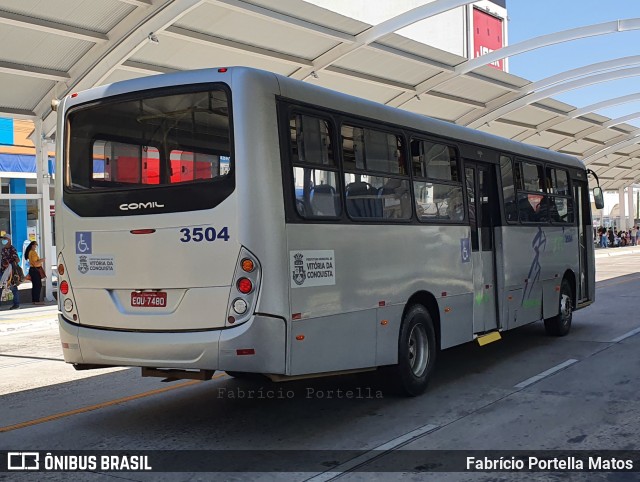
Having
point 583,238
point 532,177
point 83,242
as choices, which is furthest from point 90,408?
point 583,238

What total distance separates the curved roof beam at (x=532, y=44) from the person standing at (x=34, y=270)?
12452mm

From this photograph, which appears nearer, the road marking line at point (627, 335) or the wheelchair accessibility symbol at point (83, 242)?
the wheelchair accessibility symbol at point (83, 242)

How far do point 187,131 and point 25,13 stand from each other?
34.6 feet

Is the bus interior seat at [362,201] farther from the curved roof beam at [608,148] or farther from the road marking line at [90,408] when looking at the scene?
the curved roof beam at [608,148]

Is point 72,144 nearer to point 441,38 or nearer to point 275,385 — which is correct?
point 275,385

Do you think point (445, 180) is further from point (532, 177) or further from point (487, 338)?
point (532, 177)

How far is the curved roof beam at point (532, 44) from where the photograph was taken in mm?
22281

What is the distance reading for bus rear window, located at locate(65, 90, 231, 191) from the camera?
6.26 metres

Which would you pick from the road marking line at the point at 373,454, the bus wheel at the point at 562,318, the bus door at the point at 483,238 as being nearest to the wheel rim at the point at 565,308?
the bus wheel at the point at 562,318

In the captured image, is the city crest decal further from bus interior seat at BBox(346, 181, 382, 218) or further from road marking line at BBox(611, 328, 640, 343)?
road marking line at BBox(611, 328, 640, 343)

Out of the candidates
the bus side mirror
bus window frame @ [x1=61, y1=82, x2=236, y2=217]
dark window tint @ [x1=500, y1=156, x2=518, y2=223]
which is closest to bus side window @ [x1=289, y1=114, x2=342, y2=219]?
bus window frame @ [x1=61, y1=82, x2=236, y2=217]

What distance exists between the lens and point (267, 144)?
617cm

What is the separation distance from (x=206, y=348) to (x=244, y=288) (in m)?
0.57

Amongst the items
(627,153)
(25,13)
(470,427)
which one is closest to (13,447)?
(470,427)
